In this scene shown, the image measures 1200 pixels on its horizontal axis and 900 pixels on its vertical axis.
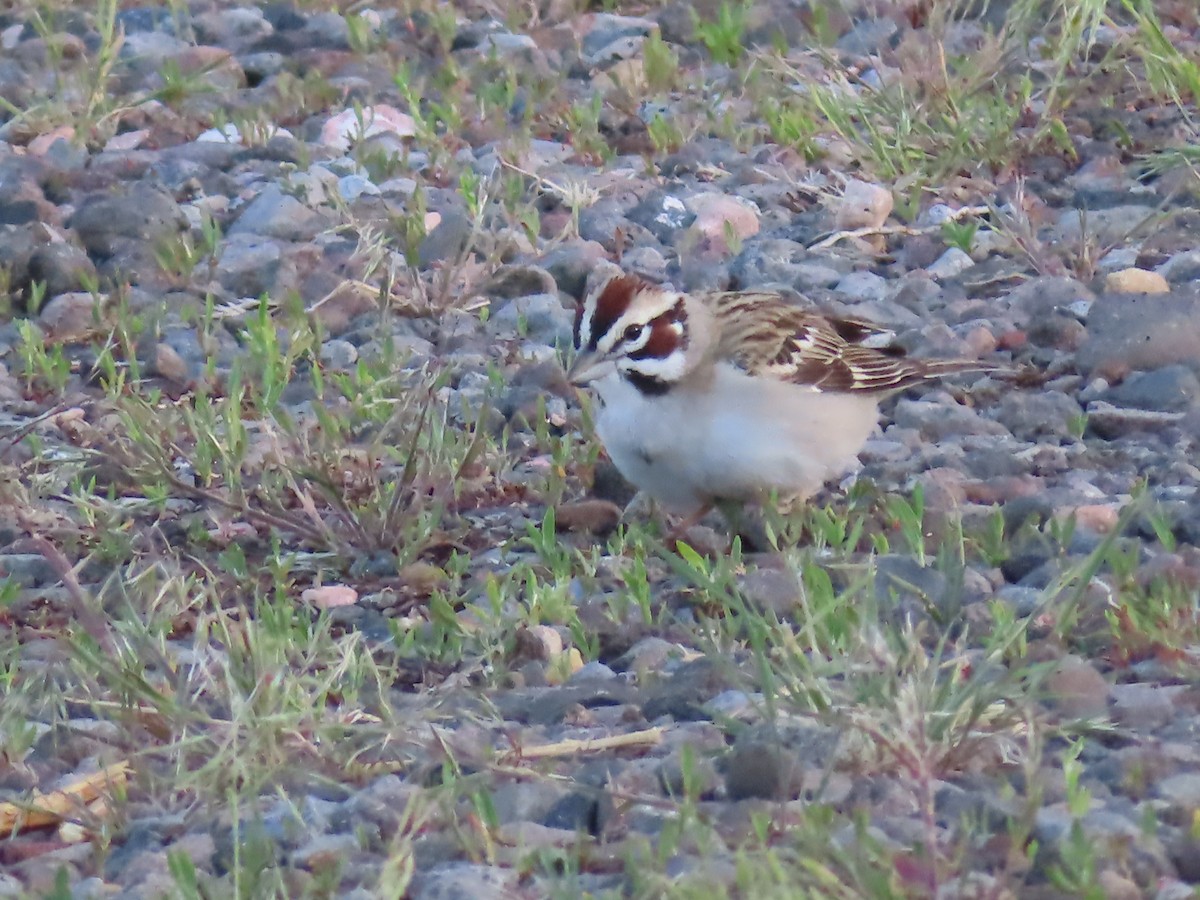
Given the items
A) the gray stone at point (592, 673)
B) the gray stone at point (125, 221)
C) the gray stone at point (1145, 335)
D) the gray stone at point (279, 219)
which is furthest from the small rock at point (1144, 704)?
the gray stone at point (125, 221)

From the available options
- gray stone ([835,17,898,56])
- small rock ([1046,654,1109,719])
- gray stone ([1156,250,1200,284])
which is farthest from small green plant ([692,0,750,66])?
small rock ([1046,654,1109,719])

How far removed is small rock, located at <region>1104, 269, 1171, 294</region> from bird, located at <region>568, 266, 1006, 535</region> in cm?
72

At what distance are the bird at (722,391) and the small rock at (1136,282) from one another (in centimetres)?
72

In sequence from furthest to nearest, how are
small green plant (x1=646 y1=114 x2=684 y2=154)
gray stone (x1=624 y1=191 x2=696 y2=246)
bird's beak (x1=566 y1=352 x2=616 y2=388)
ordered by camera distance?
small green plant (x1=646 y1=114 x2=684 y2=154), gray stone (x1=624 y1=191 x2=696 y2=246), bird's beak (x1=566 y1=352 x2=616 y2=388)

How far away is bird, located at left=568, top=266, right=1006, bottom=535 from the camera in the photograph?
225 inches

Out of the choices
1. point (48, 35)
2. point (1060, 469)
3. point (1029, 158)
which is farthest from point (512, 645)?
point (48, 35)

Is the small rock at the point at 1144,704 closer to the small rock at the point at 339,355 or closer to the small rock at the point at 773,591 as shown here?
the small rock at the point at 773,591

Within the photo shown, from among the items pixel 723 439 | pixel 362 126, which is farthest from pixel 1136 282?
pixel 362 126

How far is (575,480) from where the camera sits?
6.18 meters

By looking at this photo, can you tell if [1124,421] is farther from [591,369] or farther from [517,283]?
[517,283]

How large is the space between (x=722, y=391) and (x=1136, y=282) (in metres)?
1.76

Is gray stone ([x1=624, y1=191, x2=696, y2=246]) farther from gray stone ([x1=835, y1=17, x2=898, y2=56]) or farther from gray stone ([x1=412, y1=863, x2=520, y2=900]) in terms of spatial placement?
gray stone ([x1=412, y1=863, x2=520, y2=900])

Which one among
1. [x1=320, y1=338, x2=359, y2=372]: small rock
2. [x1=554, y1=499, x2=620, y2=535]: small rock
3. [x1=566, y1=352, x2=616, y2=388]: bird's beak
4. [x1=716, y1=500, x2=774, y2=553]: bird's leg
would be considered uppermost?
[x1=566, y1=352, x2=616, y2=388]: bird's beak

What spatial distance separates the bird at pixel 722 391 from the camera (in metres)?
5.72
